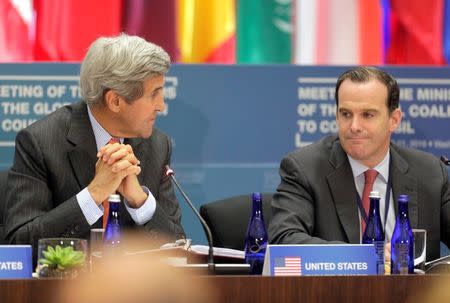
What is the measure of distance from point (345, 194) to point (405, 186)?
0.26 metres

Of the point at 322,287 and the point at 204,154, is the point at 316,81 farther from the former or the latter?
the point at 322,287

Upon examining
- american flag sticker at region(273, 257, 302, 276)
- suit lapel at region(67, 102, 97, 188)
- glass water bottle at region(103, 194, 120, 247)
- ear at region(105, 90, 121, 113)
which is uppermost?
ear at region(105, 90, 121, 113)

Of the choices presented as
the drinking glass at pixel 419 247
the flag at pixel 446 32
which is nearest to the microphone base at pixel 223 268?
the drinking glass at pixel 419 247

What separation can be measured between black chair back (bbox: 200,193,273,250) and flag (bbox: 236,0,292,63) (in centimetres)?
132

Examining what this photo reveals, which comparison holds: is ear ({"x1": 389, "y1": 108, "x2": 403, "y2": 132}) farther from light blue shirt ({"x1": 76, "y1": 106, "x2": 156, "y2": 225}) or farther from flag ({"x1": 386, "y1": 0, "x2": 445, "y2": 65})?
flag ({"x1": 386, "y1": 0, "x2": 445, "y2": 65})

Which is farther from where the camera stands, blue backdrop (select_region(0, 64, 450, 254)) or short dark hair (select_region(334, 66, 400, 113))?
blue backdrop (select_region(0, 64, 450, 254))

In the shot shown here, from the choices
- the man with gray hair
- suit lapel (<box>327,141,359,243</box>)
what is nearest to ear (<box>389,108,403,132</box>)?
suit lapel (<box>327,141,359,243</box>)

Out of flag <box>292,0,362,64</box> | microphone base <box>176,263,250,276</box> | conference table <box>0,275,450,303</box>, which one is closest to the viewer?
conference table <box>0,275,450,303</box>

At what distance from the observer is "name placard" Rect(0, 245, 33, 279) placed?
2.71m

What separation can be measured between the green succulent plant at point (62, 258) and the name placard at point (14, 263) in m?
0.08

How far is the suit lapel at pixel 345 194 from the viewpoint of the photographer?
375cm

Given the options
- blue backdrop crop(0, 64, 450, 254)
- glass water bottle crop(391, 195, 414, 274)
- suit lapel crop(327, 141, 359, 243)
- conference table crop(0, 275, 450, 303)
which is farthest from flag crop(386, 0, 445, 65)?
conference table crop(0, 275, 450, 303)

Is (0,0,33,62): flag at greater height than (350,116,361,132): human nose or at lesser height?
greater

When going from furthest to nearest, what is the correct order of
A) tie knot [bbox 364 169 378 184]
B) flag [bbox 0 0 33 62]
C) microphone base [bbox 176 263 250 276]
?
1. flag [bbox 0 0 33 62]
2. tie knot [bbox 364 169 378 184]
3. microphone base [bbox 176 263 250 276]
